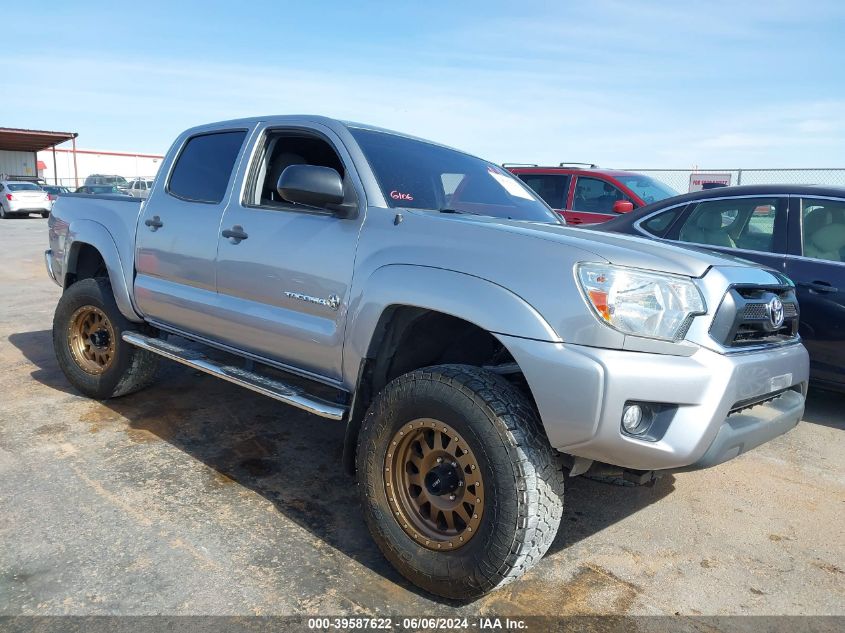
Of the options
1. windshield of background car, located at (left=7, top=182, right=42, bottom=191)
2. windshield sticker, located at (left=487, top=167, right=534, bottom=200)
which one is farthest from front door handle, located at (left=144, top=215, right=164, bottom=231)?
windshield of background car, located at (left=7, top=182, right=42, bottom=191)

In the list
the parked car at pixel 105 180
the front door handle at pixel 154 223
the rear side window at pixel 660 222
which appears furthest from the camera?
the parked car at pixel 105 180

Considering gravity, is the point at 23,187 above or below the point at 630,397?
above

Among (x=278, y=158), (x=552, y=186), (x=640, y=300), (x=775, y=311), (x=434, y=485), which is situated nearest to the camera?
(x=640, y=300)

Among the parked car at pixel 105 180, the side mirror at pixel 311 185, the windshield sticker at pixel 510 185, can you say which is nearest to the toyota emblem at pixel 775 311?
the windshield sticker at pixel 510 185

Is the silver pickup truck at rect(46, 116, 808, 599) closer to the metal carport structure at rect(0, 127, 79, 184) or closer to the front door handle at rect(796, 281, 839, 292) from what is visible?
the front door handle at rect(796, 281, 839, 292)

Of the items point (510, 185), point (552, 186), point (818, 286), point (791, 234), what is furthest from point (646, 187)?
point (510, 185)

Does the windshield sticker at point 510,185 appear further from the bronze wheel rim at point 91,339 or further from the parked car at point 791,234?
the bronze wheel rim at point 91,339

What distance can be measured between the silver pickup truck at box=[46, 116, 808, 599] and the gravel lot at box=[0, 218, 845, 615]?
40cm

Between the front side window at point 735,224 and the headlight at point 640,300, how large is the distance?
120 inches

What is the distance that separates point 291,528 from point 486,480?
43.5 inches

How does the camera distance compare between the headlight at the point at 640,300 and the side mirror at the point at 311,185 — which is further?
the side mirror at the point at 311,185

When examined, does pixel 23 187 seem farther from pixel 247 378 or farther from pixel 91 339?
pixel 247 378

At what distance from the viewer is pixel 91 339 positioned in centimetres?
463

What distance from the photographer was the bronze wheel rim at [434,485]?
245 cm
